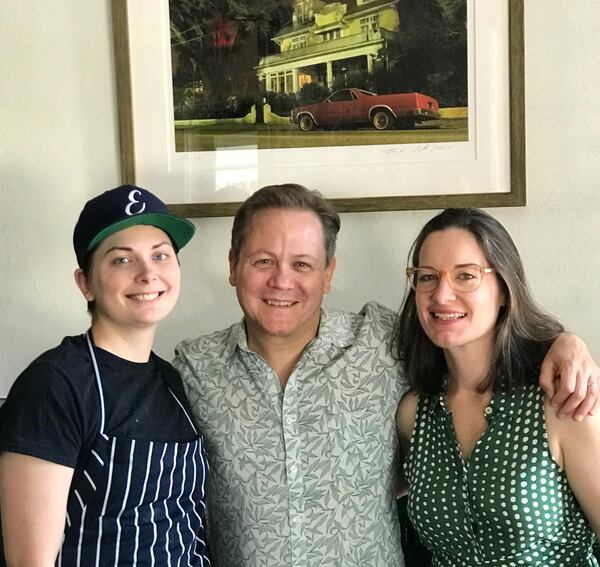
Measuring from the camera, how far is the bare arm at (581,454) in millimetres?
1296

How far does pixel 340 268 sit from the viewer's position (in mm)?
1837

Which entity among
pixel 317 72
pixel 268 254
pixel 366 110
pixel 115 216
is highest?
pixel 317 72

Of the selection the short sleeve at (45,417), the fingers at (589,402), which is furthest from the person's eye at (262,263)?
the fingers at (589,402)

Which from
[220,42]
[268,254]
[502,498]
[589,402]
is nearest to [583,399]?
[589,402]

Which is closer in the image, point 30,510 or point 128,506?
point 30,510

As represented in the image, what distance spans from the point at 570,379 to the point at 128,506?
3.01 feet

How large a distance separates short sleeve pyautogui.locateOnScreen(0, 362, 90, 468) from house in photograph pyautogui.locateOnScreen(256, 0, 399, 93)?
37.9 inches

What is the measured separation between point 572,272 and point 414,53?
0.73 m

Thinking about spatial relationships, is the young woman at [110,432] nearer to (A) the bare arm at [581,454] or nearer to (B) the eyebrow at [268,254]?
(B) the eyebrow at [268,254]

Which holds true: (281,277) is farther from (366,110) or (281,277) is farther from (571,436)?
(571,436)

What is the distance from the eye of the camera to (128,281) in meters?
1.33

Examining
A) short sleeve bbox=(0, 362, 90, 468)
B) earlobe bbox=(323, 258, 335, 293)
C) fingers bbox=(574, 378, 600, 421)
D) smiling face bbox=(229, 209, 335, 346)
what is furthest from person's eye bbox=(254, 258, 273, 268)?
fingers bbox=(574, 378, 600, 421)

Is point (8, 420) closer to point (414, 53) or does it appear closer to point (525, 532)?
point (525, 532)

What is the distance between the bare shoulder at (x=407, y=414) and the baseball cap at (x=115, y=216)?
0.69 metres
